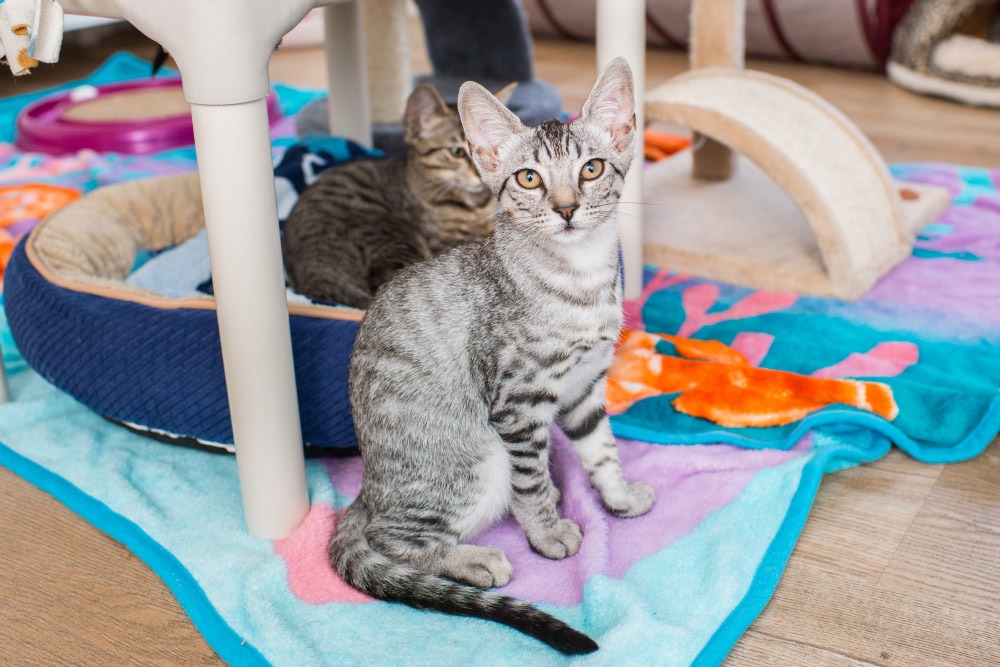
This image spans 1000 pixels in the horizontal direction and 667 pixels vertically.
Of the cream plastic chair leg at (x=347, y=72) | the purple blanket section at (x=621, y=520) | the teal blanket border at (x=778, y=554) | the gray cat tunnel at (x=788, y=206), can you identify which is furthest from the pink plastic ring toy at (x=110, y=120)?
the teal blanket border at (x=778, y=554)

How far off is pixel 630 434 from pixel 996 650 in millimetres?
678

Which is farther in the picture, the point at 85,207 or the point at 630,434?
the point at 85,207

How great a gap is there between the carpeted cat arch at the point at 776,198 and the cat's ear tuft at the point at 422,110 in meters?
0.47

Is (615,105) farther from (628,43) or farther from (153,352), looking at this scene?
(153,352)

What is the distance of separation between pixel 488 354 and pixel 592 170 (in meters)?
0.30

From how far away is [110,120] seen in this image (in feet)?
11.5

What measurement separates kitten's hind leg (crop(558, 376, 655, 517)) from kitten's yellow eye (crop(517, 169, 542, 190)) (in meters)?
0.35

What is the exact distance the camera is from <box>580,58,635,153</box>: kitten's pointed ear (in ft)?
4.49

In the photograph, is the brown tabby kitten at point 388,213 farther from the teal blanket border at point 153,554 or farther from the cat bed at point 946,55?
the cat bed at point 946,55

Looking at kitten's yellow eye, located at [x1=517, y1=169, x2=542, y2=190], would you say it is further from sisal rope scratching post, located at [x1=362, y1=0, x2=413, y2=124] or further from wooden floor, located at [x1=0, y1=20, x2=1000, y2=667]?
sisal rope scratching post, located at [x1=362, y1=0, x2=413, y2=124]

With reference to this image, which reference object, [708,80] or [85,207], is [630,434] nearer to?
[708,80]

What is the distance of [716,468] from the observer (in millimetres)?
1664

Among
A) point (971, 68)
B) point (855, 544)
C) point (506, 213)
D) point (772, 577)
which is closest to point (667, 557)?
point (772, 577)

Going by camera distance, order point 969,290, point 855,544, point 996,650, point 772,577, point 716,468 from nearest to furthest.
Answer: point 996,650, point 772,577, point 855,544, point 716,468, point 969,290
